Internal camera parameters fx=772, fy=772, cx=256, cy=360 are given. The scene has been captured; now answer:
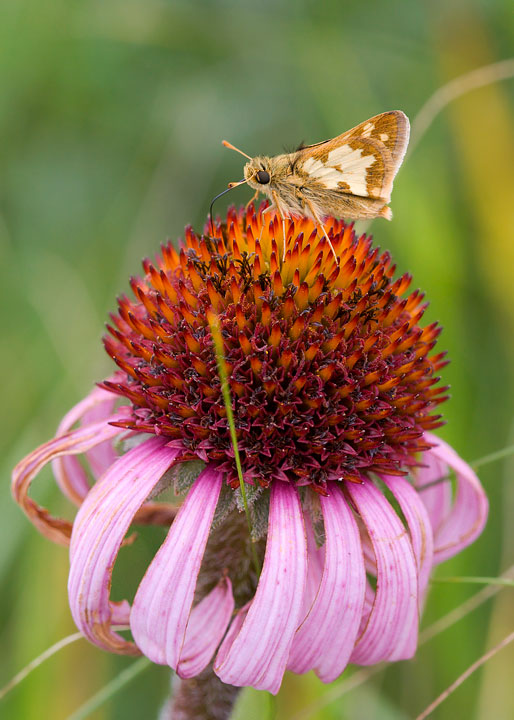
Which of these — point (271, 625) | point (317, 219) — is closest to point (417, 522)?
point (271, 625)

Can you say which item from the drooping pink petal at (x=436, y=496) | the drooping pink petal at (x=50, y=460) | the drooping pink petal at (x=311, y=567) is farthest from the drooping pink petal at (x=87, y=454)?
the drooping pink petal at (x=436, y=496)

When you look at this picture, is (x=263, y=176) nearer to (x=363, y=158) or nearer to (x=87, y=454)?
(x=363, y=158)

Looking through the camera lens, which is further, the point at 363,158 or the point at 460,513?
the point at 460,513

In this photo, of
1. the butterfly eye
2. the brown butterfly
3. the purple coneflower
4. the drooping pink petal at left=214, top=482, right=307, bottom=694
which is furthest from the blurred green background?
the butterfly eye

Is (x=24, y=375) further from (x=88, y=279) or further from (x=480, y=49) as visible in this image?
(x=480, y=49)

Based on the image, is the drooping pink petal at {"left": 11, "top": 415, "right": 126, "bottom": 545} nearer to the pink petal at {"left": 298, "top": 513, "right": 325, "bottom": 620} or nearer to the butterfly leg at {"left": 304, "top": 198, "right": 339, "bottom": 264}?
the pink petal at {"left": 298, "top": 513, "right": 325, "bottom": 620}
